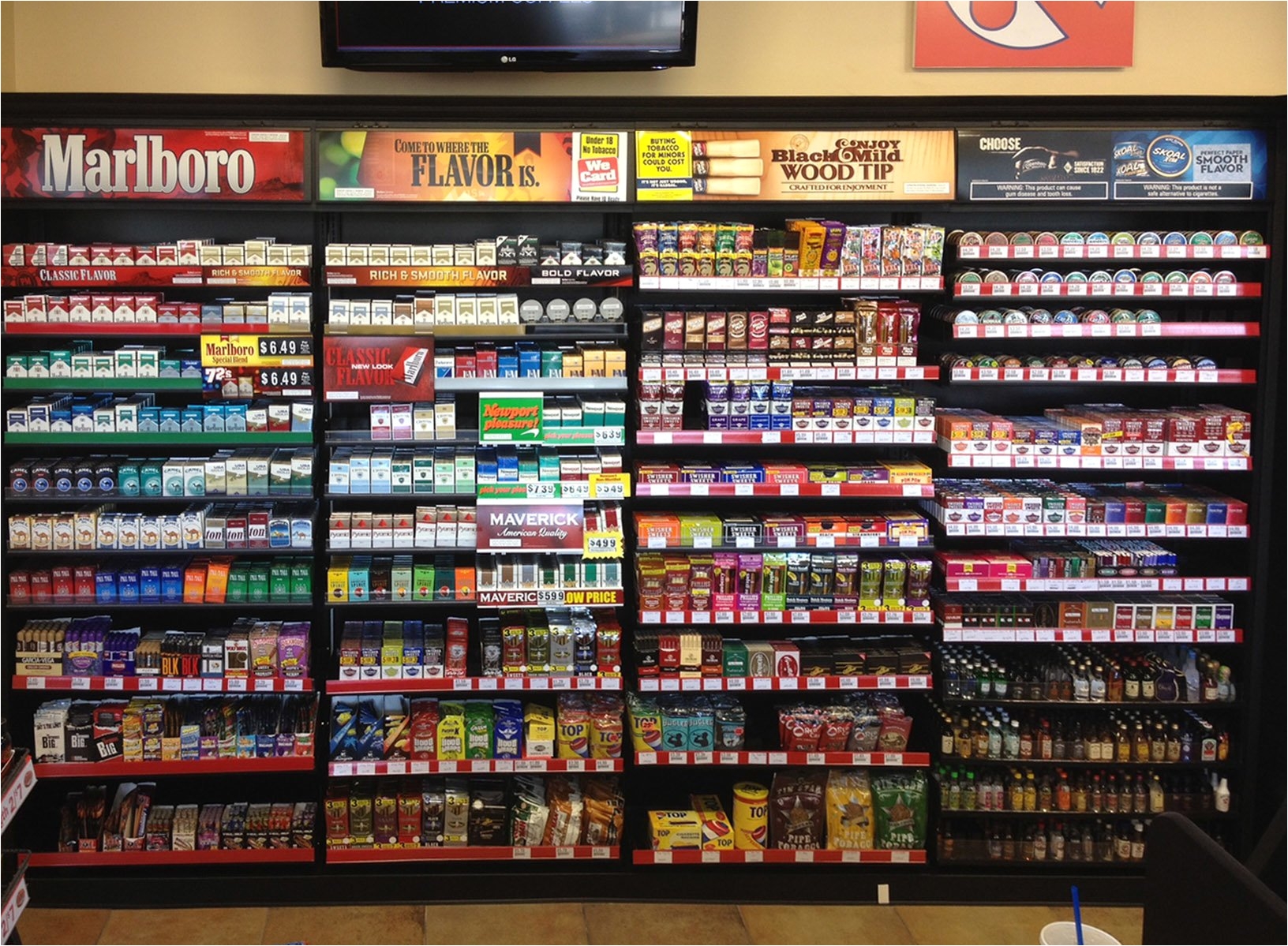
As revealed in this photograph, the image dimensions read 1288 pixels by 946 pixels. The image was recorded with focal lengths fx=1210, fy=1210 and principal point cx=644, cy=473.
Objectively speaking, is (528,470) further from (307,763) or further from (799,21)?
(799,21)

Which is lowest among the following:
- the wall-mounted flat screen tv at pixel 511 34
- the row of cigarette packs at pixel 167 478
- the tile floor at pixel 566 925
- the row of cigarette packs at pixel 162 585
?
the tile floor at pixel 566 925

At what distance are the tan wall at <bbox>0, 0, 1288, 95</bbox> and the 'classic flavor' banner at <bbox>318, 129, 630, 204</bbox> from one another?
1.36 feet

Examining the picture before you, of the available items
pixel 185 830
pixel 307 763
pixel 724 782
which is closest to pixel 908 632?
pixel 724 782

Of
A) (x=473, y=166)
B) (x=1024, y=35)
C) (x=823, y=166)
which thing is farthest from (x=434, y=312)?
(x=1024, y=35)

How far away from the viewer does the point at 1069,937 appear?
2.54 metres

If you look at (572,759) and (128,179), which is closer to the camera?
(128,179)

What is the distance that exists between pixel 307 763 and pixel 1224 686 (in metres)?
4.13

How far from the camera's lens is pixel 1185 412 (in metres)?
5.53

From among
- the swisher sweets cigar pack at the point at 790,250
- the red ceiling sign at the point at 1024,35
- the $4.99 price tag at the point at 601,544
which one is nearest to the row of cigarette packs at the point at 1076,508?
the swisher sweets cigar pack at the point at 790,250

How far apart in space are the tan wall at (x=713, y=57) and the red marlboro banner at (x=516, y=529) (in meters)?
1.84

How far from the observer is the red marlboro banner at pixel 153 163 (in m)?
4.99

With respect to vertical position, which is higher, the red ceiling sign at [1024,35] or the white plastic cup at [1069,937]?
the red ceiling sign at [1024,35]

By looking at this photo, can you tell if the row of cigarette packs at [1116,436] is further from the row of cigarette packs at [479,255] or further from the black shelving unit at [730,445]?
the row of cigarette packs at [479,255]

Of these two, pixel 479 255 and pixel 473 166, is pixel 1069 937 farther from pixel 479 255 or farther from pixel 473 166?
pixel 473 166
